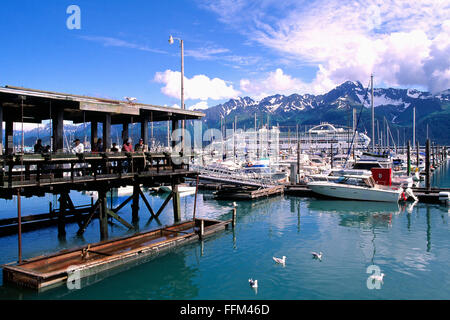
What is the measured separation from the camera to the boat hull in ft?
125

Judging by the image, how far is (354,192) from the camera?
1538 inches

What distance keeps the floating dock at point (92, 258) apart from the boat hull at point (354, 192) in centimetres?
2263

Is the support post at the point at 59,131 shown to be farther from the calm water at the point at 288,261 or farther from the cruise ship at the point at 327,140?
the cruise ship at the point at 327,140

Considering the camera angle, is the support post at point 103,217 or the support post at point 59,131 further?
the support post at point 103,217

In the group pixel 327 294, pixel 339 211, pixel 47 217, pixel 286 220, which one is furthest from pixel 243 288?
pixel 339 211

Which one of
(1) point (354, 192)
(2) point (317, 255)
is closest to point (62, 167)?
(2) point (317, 255)

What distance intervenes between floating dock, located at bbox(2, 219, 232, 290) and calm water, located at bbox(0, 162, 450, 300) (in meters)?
0.46

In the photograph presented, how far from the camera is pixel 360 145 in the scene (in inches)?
5861

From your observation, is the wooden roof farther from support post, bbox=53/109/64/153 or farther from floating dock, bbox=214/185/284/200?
floating dock, bbox=214/185/284/200

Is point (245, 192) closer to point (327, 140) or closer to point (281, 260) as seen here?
point (281, 260)

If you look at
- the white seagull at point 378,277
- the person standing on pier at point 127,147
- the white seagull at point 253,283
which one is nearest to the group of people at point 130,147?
the person standing on pier at point 127,147

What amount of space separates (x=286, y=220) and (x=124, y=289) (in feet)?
57.9

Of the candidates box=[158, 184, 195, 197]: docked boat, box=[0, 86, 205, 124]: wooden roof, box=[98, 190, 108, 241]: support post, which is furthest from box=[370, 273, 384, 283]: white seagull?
box=[158, 184, 195, 197]: docked boat

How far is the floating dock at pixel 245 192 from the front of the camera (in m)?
40.2
